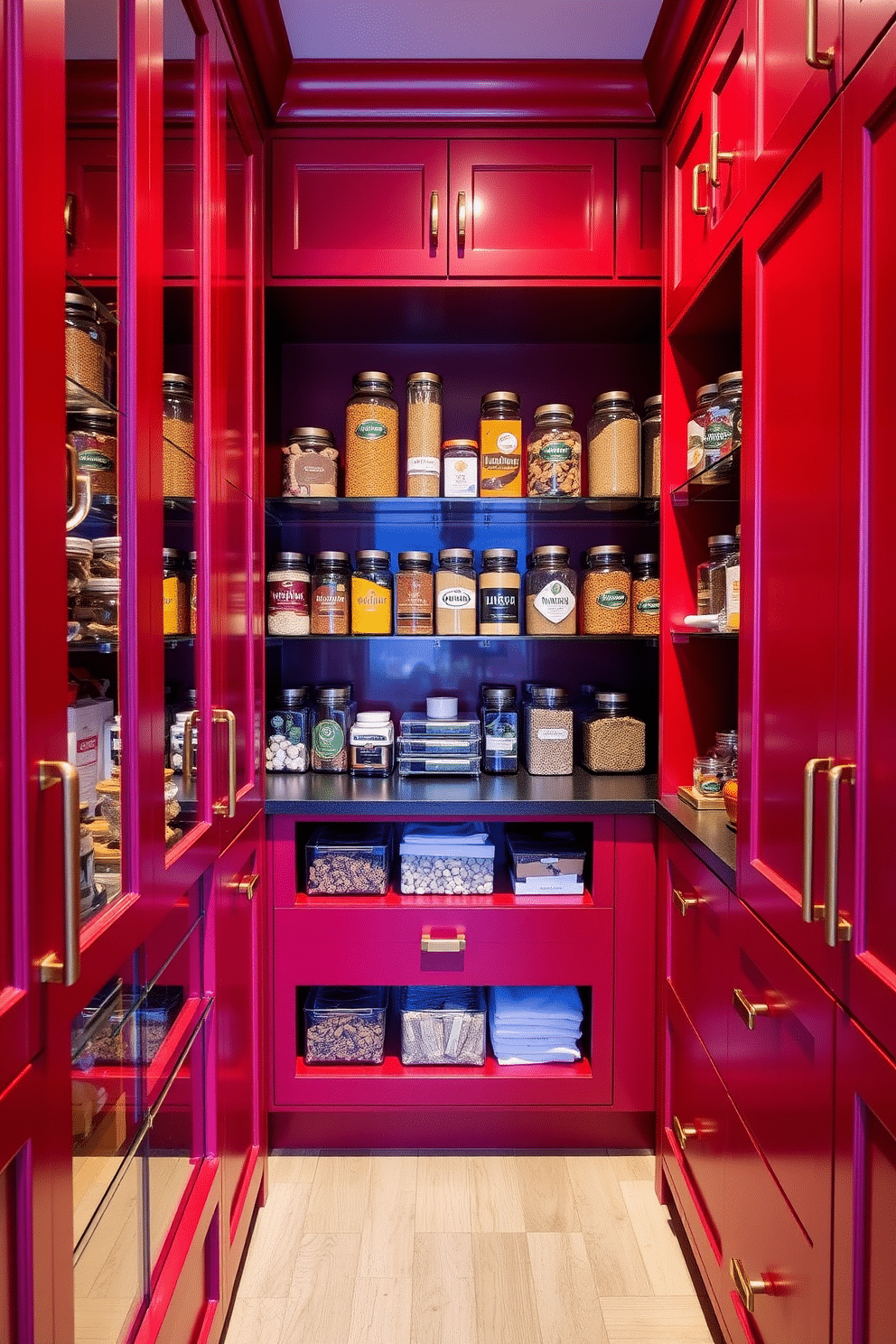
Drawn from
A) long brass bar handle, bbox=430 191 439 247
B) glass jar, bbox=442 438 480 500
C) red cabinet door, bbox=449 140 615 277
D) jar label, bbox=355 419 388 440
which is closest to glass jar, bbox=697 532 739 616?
glass jar, bbox=442 438 480 500

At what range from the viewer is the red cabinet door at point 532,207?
1923 millimetres

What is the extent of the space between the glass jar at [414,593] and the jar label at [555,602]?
0.30 meters

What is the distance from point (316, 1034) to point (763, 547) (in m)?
1.50

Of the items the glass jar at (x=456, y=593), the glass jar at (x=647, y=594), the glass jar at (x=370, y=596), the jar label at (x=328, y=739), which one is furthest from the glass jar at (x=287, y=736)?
the glass jar at (x=647, y=594)

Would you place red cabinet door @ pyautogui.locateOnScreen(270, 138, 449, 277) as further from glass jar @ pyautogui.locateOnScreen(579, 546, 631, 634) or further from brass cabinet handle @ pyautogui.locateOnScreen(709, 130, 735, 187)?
glass jar @ pyautogui.locateOnScreen(579, 546, 631, 634)

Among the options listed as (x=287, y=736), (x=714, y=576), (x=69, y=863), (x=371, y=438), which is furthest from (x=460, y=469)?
(x=69, y=863)

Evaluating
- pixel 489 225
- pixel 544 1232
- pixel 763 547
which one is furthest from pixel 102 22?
pixel 544 1232

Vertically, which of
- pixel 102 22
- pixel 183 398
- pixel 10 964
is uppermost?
pixel 102 22

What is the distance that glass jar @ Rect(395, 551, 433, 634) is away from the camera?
212 centimetres

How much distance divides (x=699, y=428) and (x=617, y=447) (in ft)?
0.88

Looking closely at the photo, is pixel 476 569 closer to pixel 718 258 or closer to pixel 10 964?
pixel 718 258

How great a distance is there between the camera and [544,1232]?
1740 mm

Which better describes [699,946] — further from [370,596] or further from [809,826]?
[370,596]

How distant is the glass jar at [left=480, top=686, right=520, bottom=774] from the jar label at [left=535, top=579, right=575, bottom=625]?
22 cm
